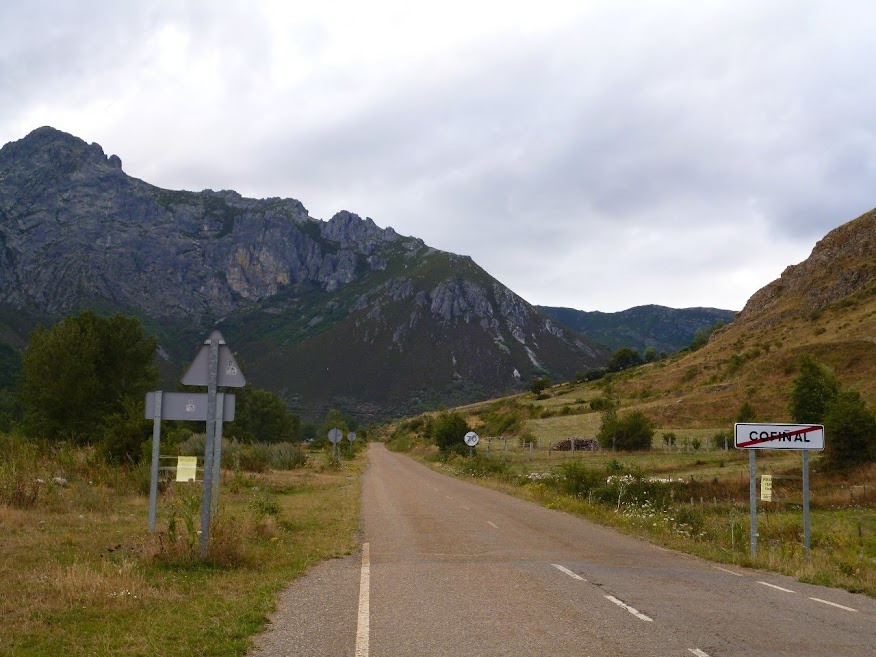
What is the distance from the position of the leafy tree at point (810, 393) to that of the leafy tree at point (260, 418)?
5122 cm

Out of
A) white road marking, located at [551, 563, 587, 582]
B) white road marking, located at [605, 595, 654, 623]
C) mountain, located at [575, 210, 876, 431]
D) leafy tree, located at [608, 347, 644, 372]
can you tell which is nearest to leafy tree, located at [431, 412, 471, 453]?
mountain, located at [575, 210, 876, 431]

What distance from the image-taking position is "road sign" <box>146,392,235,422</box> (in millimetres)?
10773

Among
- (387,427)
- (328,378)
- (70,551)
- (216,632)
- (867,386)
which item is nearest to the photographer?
(216,632)

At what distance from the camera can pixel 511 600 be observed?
8695 mm

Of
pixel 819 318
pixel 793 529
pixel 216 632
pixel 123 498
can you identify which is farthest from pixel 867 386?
pixel 216 632

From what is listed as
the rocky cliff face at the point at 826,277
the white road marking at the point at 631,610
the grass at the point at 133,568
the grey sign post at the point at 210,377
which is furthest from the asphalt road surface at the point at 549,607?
the rocky cliff face at the point at 826,277

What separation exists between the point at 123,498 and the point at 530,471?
90.4 ft

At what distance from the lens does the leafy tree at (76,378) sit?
38.4m

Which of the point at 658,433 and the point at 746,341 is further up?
the point at 746,341

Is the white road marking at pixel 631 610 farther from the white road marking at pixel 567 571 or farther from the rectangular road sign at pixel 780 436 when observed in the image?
the rectangular road sign at pixel 780 436

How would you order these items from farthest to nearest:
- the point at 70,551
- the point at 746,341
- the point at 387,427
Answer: the point at 387,427 → the point at 746,341 → the point at 70,551

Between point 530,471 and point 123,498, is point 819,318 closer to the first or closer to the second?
point 530,471

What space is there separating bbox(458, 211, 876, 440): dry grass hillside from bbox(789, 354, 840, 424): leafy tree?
269 inches

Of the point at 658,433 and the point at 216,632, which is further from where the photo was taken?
the point at 658,433
